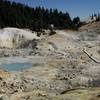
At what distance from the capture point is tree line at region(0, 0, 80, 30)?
242 ft

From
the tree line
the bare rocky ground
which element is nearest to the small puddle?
the bare rocky ground

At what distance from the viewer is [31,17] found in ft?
275

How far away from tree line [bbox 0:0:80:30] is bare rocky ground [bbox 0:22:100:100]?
857 inches

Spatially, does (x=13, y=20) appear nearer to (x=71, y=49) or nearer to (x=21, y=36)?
(x=21, y=36)

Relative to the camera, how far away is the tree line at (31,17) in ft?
242

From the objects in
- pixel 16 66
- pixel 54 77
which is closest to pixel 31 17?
pixel 16 66

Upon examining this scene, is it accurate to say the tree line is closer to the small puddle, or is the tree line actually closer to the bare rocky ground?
the bare rocky ground

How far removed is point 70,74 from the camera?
32.1 meters

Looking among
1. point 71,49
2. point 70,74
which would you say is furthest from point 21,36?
point 70,74

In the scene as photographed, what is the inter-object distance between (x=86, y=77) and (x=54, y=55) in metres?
15.8

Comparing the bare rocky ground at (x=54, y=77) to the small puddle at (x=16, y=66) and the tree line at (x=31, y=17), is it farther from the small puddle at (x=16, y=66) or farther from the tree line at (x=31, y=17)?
the tree line at (x=31, y=17)

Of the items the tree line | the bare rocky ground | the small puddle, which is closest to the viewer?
the bare rocky ground

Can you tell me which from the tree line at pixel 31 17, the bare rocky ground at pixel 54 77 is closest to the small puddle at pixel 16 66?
the bare rocky ground at pixel 54 77

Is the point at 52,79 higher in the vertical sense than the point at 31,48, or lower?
lower
